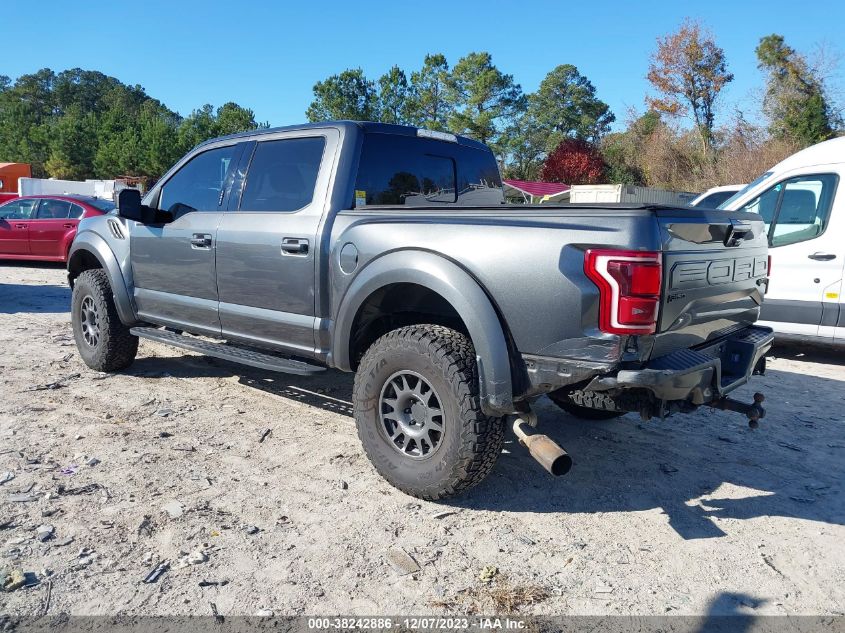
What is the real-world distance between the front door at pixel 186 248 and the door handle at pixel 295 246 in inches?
31.1

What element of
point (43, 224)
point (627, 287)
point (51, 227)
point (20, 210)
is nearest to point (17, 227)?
point (20, 210)

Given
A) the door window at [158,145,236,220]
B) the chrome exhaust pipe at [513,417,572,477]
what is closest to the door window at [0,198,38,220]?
the door window at [158,145,236,220]

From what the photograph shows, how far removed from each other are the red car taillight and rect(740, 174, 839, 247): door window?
198 inches

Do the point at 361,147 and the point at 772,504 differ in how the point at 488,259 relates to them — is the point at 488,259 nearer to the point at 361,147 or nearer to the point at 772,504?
the point at 361,147

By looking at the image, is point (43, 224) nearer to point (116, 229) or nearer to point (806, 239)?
point (116, 229)

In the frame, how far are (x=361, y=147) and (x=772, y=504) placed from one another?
3147 millimetres

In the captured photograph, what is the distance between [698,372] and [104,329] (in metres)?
4.73

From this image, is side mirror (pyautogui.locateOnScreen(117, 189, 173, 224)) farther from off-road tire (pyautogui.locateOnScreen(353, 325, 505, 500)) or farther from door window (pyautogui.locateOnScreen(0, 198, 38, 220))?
door window (pyautogui.locateOnScreen(0, 198, 38, 220))

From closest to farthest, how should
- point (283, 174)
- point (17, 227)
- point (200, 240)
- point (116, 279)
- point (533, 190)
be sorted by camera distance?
point (283, 174) → point (200, 240) → point (116, 279) → point (17, 227) → point (533, 190)

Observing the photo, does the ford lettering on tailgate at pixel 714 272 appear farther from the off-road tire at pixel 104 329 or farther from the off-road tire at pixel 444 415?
the off-road tire at pixel 104 329

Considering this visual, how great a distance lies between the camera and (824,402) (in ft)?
17.9

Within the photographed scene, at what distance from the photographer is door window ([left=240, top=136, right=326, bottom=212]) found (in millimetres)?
4066

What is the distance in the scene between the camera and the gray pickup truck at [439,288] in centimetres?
278

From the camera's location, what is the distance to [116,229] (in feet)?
17.8
